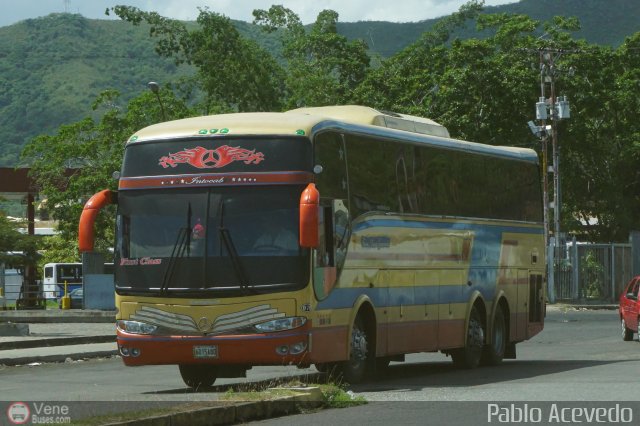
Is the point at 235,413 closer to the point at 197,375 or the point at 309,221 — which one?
the point at 309,221

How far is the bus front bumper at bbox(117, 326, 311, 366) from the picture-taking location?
17969 mm

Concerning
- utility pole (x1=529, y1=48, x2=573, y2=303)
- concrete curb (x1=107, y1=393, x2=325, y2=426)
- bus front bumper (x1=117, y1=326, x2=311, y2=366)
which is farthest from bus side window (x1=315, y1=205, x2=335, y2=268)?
utility pole (x1=529, y1=48, x2=573, y2=303)

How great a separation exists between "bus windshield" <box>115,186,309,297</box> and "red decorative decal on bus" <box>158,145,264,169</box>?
377 millimetres

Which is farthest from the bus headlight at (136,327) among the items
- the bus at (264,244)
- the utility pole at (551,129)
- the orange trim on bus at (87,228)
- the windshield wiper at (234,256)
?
the utility pole at (551,129)

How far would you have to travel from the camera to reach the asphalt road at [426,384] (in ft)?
50.4

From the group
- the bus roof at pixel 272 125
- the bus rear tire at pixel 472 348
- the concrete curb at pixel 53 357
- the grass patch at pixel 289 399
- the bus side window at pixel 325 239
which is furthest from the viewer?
the concrete curb at pixel 53 357

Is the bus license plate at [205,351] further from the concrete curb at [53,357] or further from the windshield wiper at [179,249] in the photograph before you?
the concrete curb at [53,357]

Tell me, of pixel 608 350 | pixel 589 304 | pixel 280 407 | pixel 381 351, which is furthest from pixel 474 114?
pixel 280 407

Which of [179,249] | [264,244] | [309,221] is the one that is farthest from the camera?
[179,249]

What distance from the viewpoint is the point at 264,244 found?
717 inches

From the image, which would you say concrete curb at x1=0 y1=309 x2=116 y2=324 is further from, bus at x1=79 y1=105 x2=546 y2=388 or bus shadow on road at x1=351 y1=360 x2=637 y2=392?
bus at x1=79 y1=105 x2=546 y2=388

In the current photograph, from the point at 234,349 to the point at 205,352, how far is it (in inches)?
15.0

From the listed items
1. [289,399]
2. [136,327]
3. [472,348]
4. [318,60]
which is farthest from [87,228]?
[318,60]

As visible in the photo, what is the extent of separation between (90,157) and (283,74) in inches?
449
